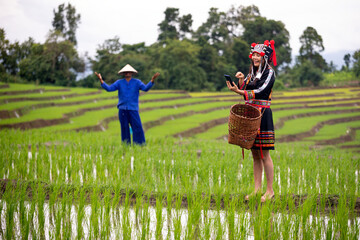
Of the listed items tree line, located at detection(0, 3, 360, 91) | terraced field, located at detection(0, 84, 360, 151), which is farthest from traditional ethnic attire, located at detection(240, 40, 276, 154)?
tree line, located at detection(0, 3, 360, 91)

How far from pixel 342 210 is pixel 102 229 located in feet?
5.40

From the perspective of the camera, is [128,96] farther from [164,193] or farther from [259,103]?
[259,103]

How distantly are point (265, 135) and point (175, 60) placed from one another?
24177 millimetres

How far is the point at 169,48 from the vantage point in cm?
2833

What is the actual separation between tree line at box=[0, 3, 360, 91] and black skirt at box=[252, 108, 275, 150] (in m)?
19.9

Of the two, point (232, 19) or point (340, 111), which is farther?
point (232, 19)

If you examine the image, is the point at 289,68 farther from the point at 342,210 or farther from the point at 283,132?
the point at 342,210

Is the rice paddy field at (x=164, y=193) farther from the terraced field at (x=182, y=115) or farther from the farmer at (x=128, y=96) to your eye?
the farmer at (x=128, y=96)

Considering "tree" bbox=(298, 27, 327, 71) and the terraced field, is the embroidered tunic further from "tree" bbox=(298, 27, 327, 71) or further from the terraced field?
"tree" bbox=(298, 27, 327, 71)

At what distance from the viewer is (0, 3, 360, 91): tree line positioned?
25562mm

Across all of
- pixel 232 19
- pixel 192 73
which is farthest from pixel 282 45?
pixel 192 73

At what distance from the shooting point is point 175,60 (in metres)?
27.4

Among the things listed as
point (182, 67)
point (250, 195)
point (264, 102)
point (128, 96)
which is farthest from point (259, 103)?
point (182, 67)

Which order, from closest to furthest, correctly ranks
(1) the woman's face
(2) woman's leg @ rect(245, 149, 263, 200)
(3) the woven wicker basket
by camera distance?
(3) the woven wicker basket < (1) the woman's face < (2) woman's leg @ rect(245, 149, 263, 200)
